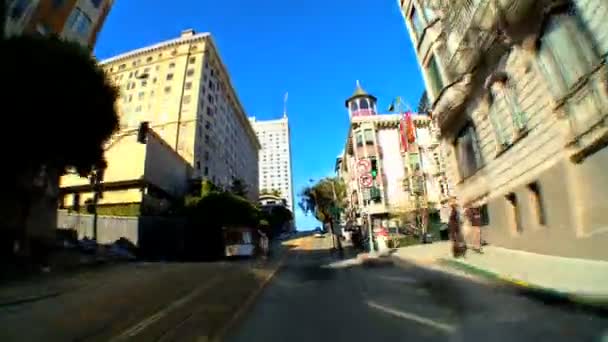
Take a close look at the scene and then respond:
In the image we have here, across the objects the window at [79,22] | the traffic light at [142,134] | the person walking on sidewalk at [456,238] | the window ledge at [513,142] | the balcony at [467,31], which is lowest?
the person walking on sidewalk at [456,238]

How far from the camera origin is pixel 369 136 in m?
47.2

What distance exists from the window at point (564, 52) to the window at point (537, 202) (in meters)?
3.47

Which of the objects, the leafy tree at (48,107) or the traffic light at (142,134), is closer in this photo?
the leafy tree at (48,107)

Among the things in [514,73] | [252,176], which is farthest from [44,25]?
[252,176]

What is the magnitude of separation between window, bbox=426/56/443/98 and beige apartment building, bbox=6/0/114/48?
21.8 meters

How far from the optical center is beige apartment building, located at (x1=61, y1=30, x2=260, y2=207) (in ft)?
229

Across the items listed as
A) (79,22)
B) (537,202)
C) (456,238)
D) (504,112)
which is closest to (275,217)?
(79,22)

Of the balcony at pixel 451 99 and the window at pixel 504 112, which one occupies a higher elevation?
the balcony at pixel 451 99

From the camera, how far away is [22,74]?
1554 cm

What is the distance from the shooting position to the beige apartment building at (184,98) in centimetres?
6981

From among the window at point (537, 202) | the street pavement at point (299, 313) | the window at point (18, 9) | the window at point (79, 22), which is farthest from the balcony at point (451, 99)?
the window at point (79, 22)

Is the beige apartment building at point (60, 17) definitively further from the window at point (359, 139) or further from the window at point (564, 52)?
the window at point (359, 139)

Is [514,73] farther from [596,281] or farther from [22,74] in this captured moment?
[22,74]

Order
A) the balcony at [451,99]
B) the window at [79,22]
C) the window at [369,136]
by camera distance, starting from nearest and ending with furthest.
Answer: the balcony at [451,99]
the window at [79,22]
the window at [369,136]
